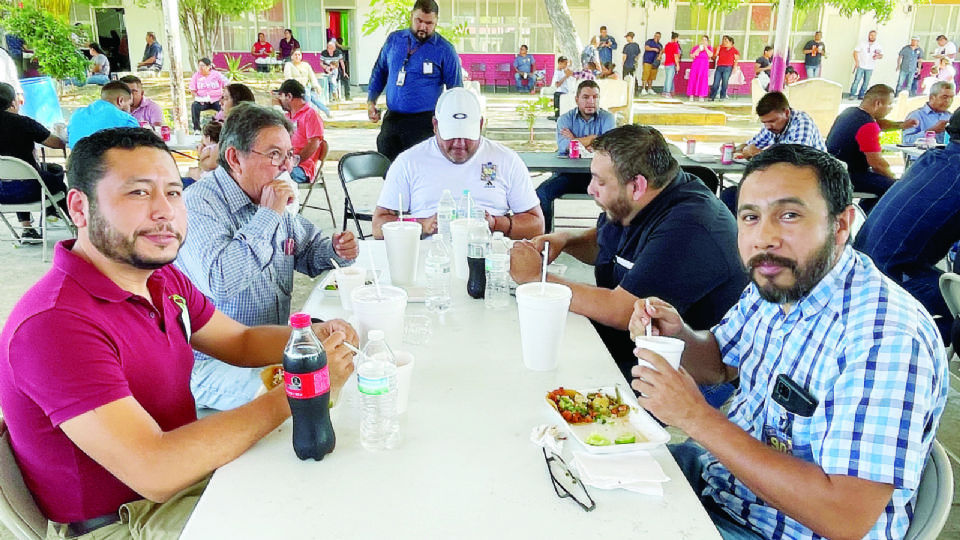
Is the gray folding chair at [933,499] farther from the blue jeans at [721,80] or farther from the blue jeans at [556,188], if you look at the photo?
the blue jeans at [721,80]

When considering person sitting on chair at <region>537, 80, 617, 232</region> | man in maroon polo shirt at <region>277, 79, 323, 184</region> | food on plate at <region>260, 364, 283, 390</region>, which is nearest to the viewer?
food on plate at <region>260, 364, 283, 390</region>

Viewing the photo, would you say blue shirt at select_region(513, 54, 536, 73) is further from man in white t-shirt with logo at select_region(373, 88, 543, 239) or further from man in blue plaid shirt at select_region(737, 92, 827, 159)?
man in white t-shirt with logo at select_region(373, 88, 543, 239)

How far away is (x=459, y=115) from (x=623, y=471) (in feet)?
8.57

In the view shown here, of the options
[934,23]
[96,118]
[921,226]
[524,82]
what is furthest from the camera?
[524,82]

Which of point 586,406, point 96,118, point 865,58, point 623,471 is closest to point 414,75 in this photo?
point 96,118

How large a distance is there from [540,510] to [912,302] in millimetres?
853

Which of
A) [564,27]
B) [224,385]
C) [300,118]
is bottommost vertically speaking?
[224,385]

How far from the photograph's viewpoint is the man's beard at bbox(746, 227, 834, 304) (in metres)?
1.46

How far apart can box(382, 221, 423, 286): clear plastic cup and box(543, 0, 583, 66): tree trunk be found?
1008cm

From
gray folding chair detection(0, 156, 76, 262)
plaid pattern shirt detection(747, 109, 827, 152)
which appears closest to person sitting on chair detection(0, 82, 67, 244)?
gray folding chair detection(0, 156, 76, 262)

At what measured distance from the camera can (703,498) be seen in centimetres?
167

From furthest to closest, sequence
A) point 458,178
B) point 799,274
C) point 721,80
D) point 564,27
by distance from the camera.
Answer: point 721,80 → point 564,27 → point 458,178 → point 799,274

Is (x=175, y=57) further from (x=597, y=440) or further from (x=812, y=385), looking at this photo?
(x=812, y=385)

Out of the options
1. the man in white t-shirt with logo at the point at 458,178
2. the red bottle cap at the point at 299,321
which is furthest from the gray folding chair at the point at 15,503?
the man in white t-shirt with logo at the point at 458,178
